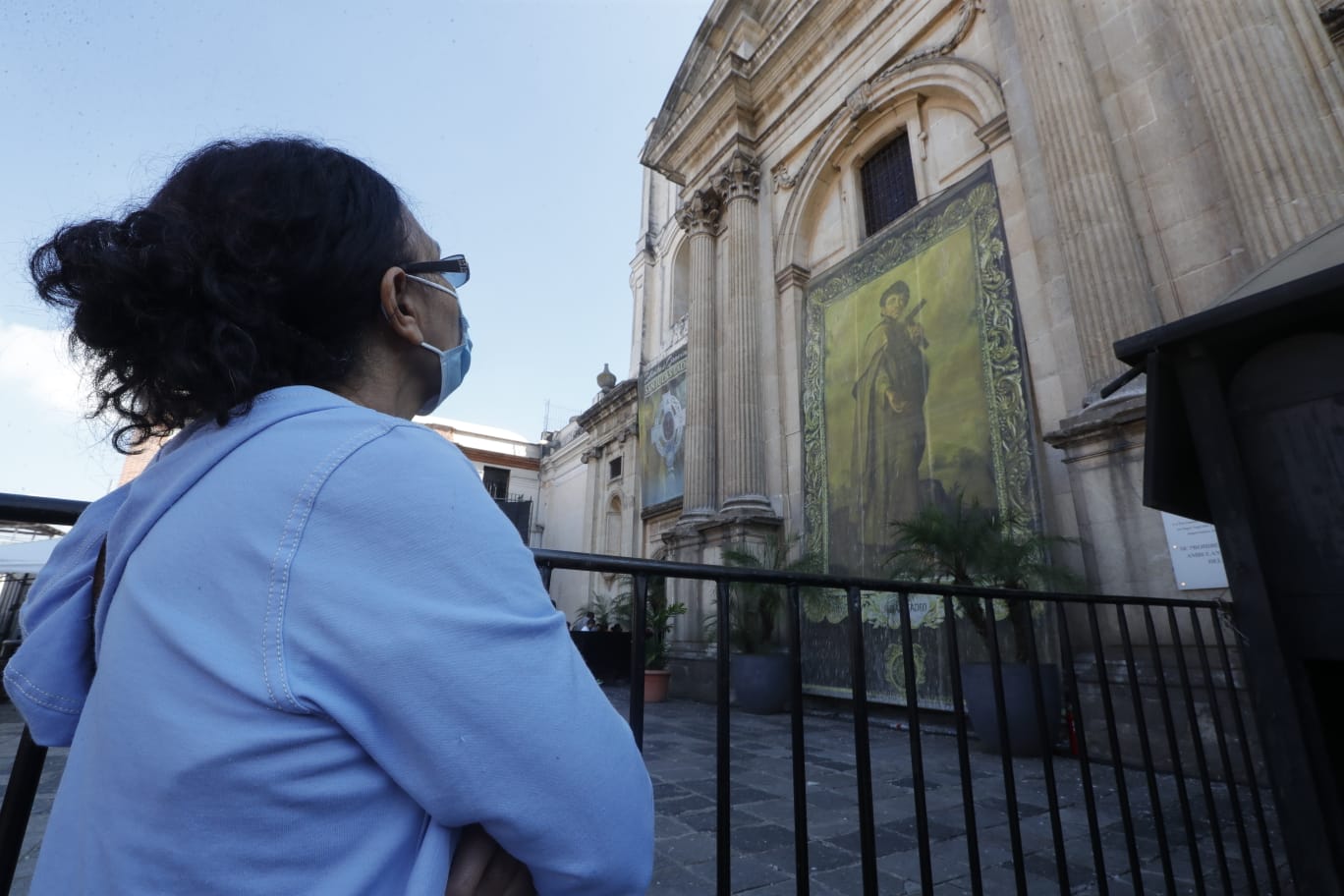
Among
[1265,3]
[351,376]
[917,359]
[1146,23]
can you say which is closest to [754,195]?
[917,359]

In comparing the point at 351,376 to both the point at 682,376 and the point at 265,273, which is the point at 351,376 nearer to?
the point at 265,273

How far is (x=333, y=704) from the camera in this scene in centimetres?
52

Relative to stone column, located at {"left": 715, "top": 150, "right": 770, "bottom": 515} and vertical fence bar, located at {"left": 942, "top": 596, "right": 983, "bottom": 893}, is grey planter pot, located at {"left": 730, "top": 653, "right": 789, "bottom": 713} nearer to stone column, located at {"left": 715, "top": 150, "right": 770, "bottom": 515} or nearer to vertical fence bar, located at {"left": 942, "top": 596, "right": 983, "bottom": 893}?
stone column, located at {"left": 715, "top": 150, "right": 770, "bottom": 515}

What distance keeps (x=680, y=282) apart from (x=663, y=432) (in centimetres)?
458

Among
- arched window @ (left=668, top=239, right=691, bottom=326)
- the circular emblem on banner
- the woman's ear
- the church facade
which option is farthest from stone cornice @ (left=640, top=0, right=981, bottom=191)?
Answer: the woman's ear

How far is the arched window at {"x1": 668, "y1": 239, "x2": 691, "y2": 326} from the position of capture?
51.0ft

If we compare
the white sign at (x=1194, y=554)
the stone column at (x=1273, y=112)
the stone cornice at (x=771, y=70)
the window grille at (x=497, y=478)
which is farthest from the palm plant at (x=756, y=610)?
the window grille at (x=497, y=478)

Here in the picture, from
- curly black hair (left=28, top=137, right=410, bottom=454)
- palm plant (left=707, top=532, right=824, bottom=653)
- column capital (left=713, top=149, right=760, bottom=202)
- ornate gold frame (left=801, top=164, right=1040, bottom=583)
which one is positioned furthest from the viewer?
column capital (left=713, top=149, right=760, bottom=202)

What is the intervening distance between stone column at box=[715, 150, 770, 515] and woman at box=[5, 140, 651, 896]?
26.8 feet

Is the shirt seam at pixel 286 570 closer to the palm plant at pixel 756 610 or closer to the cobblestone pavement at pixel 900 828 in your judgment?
the cobblestone pavement at pixel 900 828

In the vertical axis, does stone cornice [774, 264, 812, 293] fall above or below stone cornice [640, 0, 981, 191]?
below

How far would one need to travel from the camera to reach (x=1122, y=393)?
4.63 metres

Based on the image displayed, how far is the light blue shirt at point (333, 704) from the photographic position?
516 millimetres

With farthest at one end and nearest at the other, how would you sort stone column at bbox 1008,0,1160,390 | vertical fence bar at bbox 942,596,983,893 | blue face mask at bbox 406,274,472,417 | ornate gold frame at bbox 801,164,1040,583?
ornate gold frame at bbox 801,164,1040,583 < stone column at bbox 1008,0,1160,390 < vertical fence bar at bbox 942,596,983,893 < blue face mask at bbox 406,274,472,417
